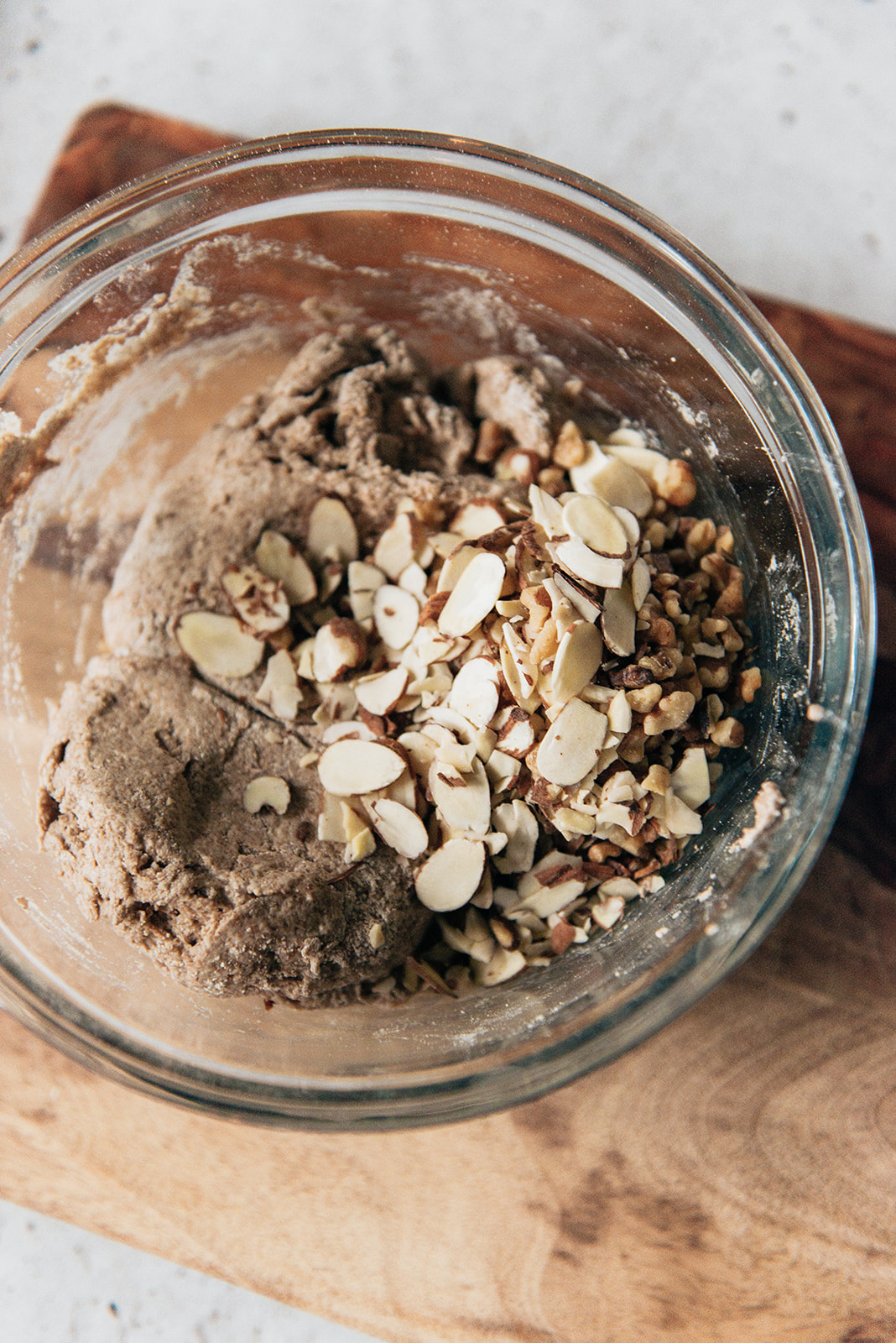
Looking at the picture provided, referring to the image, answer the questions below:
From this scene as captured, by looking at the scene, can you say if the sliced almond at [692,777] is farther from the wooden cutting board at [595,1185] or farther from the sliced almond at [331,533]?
the sliced almond at [331,533]

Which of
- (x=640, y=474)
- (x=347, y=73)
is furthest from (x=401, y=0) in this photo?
(x=640, y=474)

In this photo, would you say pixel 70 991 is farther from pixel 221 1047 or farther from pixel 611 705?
pixel 611 705

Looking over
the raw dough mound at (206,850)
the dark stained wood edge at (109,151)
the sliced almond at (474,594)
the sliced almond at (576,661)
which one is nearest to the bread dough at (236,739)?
the raw dough mound at (206,850)

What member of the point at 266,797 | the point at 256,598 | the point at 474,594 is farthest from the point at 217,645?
the point at 474,594

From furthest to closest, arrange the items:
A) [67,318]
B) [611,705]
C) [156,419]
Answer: [156,419]
[67,318]
[611,705]

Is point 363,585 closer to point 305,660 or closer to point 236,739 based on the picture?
point 305,660

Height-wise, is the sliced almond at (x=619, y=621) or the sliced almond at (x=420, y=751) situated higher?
the sliced almond at (x=619, y=621)

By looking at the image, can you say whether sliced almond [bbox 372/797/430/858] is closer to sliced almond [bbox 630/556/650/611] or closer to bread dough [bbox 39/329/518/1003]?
bread dough [bbox 39/329/518/1003]
